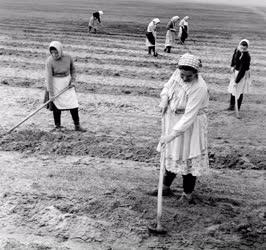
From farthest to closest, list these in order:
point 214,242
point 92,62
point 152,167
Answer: point 92,62 < point 152,167 < point 214,242

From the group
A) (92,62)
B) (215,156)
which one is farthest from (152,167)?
(92,62)

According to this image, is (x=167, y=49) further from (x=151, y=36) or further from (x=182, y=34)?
(x=182, y=34)

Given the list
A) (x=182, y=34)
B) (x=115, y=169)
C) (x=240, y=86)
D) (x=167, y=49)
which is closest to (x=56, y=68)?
(x=115, y=169)

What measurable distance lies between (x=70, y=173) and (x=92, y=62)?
9.02 meters

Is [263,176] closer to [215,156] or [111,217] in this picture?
[215,156]

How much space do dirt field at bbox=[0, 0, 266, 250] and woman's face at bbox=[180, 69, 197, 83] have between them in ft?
5.20

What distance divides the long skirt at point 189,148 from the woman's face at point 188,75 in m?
0.42

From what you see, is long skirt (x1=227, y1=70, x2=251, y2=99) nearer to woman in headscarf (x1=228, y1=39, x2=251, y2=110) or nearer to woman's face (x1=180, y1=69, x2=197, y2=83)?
woman in headscarf (x1=228, y1=39, x2=251, y2=110)

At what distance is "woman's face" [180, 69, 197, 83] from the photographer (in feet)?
16.3

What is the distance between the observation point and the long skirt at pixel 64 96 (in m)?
7.90

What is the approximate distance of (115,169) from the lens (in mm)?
6832

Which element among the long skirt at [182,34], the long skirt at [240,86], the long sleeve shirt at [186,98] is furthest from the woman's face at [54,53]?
the long skirt at [182,34]

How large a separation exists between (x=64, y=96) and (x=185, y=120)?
3481 mm

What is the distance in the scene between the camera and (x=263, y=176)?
688 cm
